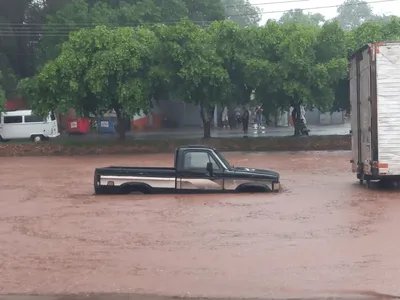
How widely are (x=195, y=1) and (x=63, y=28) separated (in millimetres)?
11508

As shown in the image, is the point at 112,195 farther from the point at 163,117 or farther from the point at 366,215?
the point at 163,117

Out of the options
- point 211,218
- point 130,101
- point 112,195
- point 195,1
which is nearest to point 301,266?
point 211,218

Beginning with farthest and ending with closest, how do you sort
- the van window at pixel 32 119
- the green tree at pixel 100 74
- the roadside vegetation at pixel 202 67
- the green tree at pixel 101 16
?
the green tree at pixel 101 16 < the van window at pixel 32 119 < the roadside vegetation at pixel 202 67 < the green tree at pixel 100 74

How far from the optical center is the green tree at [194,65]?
110ft

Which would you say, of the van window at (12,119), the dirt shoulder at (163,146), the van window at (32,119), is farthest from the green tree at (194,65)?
the van window at (12,119)

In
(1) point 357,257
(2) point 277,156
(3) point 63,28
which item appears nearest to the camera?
(1) point 357,257

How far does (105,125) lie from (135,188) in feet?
112

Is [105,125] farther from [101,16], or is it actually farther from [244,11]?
[244,11]

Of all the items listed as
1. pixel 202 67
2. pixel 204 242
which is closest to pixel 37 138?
pixel 202 67

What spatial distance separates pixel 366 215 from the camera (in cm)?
1420

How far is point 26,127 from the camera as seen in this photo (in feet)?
137

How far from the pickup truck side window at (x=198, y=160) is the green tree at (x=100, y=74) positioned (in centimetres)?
1653

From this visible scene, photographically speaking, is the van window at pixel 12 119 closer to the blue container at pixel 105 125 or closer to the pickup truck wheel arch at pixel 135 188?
the blue container at pixel 105 125

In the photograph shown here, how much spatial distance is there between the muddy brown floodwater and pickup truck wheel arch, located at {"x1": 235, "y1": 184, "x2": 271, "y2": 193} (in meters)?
0.37
